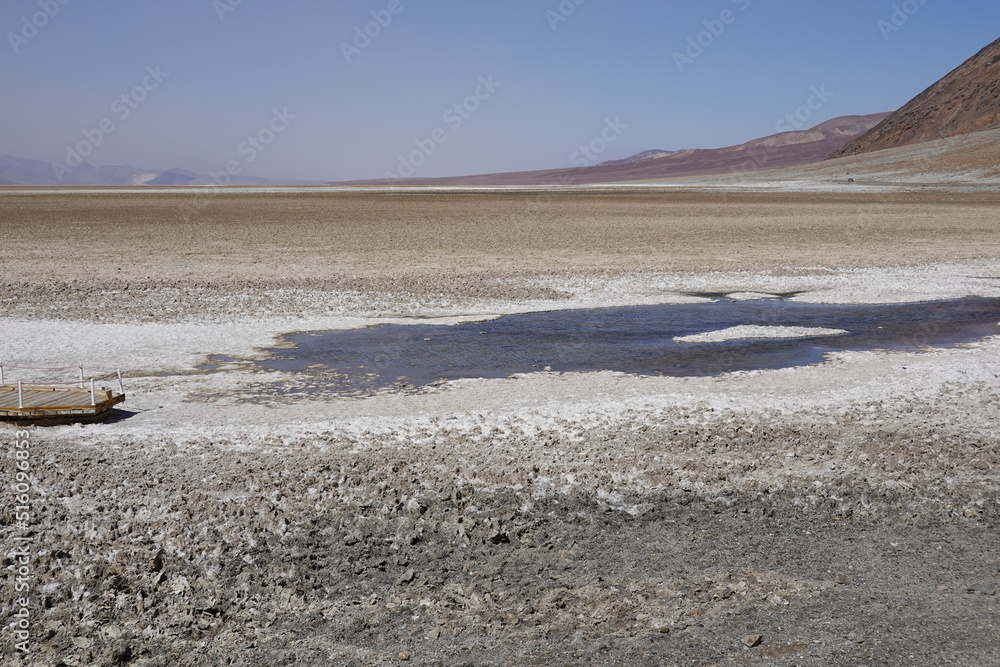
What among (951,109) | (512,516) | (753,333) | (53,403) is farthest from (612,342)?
(951,109)

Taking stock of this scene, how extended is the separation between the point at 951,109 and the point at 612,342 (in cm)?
12578

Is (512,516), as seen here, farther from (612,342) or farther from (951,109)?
(951,109)

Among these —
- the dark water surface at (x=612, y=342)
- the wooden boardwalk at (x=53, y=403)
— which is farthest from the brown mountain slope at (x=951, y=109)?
the wooden boardwalk at (x=53, y=403)

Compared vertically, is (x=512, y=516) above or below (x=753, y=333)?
below

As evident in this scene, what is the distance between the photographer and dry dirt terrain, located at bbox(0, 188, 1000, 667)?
4.20m

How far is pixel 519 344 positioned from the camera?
10773 mm

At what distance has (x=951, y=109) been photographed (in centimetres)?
11581

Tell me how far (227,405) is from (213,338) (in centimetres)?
332

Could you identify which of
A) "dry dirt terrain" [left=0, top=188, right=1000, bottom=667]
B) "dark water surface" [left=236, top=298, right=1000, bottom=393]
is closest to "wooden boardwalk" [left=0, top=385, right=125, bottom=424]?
"dry dirt terrain" [left=0, top=188, right=1000, bottom=667]

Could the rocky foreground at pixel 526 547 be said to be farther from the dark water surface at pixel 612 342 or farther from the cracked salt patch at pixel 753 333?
the cracked salt patch at pixel 753 333

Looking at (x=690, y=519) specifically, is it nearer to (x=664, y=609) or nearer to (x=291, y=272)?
(x=664, y=609)

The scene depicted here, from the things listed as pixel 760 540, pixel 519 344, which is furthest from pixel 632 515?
pixel 519 344

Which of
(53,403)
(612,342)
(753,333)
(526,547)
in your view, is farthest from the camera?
(753,333)

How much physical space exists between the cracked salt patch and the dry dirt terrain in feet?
5.13
